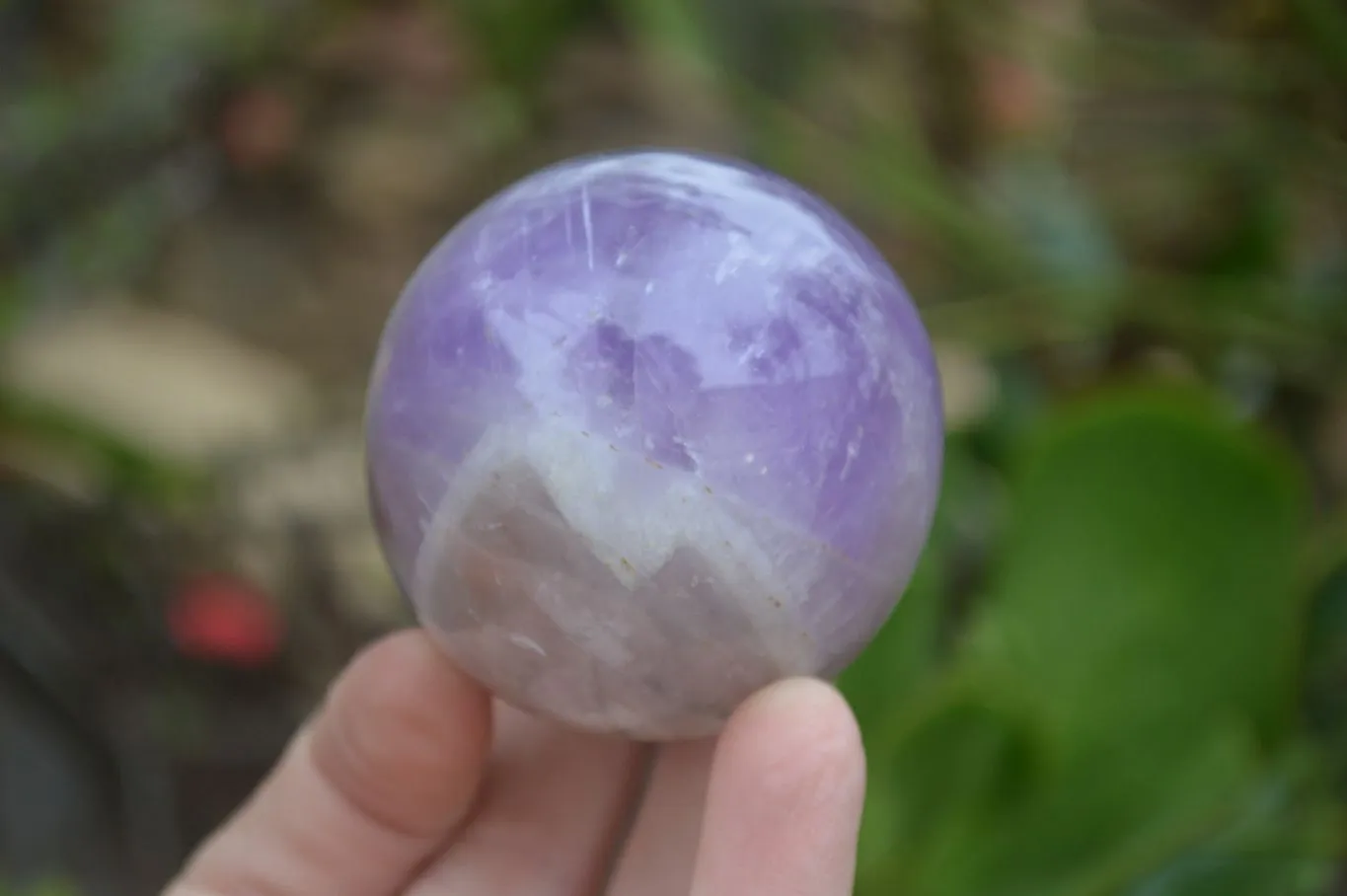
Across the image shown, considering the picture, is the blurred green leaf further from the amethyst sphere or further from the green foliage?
the amethyst sphere

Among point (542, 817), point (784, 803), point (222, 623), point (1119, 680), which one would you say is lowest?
point (222, 623)

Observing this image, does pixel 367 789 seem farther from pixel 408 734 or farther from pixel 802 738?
pixel 802 738

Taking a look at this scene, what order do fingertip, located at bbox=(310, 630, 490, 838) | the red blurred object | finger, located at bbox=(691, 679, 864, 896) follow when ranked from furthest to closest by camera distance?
1. the red blurred object
2. fingertip, located at bbox=(310, 630, 490, 838)
3. finger, located at bbox=(691, 679, 864, 896)

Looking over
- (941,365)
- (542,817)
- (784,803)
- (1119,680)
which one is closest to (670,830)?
(542,817)

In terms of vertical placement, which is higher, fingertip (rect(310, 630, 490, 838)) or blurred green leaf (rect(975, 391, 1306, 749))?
fingertip (rect(310, 630, 490, 838))

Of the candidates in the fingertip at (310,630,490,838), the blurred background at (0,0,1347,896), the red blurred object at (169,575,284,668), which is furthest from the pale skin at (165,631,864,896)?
the red blurred object at (169,575,284,668)

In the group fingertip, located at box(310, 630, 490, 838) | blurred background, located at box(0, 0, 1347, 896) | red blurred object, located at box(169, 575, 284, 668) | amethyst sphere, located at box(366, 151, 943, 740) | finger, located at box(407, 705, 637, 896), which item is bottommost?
red blurred object, located at box(169, 575, 284, 668)

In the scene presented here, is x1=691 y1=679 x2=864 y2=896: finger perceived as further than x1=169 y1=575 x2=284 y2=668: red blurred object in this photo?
No

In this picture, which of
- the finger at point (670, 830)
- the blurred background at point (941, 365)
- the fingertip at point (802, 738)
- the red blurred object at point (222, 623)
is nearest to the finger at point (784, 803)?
the fingertip at point (802, 738)
